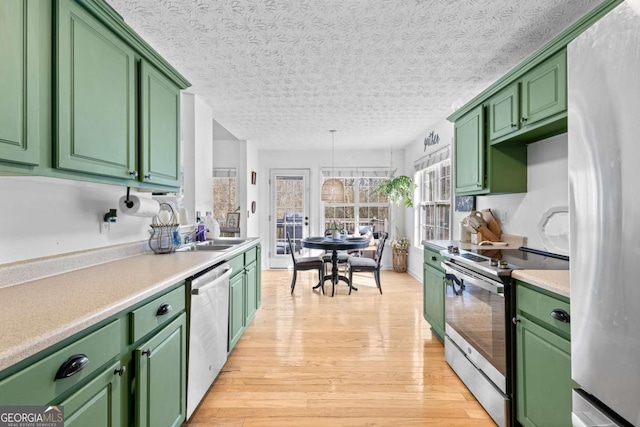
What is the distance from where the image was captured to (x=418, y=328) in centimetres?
321

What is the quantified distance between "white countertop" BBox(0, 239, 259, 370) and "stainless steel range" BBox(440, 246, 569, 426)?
5.56 feet

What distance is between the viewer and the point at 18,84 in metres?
1.10

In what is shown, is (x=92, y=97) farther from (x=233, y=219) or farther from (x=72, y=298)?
(x=233, y=219)

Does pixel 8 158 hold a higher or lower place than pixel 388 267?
higher

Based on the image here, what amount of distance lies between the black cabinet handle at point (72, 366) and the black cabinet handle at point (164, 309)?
17.6 inches

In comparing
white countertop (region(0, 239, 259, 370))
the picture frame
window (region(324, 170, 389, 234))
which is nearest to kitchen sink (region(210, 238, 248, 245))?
white countertop (region(0, 239, 259, 370))

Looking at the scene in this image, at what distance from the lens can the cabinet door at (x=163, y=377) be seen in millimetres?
1272

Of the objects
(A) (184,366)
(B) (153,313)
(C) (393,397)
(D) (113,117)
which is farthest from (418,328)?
(D) (113,117)

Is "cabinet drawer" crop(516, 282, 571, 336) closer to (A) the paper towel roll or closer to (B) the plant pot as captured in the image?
(A) the paper towel roll

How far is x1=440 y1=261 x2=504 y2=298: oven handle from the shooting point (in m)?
1.71

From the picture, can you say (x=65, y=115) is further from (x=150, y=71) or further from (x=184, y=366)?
(x=184, y=366)

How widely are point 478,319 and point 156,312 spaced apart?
1827 millimetres

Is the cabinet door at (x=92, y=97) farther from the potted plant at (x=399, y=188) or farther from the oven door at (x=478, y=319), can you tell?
the potted plant at (x=399, y=188)

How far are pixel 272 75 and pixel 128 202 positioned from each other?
5.39 ft
